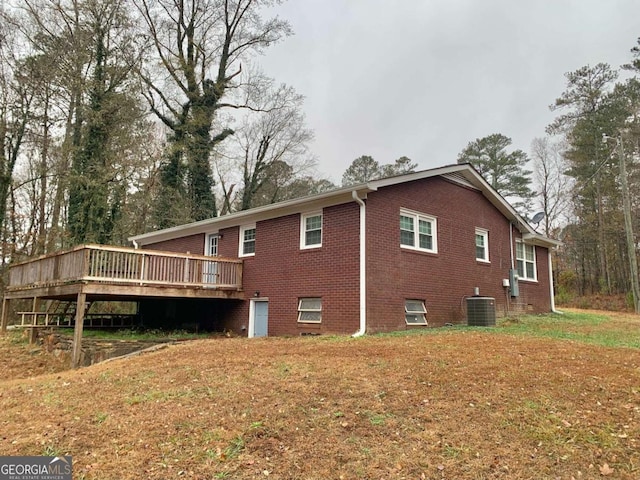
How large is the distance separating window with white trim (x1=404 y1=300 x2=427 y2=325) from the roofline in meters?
3.28

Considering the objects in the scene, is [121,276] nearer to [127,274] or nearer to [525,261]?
[127,274]

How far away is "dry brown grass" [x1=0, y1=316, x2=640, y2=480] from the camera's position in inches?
144

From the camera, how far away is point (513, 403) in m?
4.71

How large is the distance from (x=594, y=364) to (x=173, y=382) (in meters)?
6.05

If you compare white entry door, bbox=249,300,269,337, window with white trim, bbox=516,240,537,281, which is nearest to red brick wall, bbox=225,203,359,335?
white entry door, bbox=249,300,269,337

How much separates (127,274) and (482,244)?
37.0 ft

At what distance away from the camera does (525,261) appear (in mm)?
17109

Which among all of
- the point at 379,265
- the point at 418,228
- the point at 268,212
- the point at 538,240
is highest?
the point at 268,212

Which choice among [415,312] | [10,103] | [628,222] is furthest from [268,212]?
[628,222]

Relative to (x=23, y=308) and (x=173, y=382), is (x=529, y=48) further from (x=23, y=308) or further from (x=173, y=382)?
(x=23, y=308)

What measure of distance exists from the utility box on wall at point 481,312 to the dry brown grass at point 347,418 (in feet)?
15.5

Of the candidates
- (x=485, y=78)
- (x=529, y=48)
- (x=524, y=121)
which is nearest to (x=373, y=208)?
(x=529, y=48)

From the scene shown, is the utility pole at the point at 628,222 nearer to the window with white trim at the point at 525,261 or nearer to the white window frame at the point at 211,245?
the window with white trim at the point at 525,261

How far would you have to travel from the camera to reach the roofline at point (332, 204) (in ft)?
35.8
